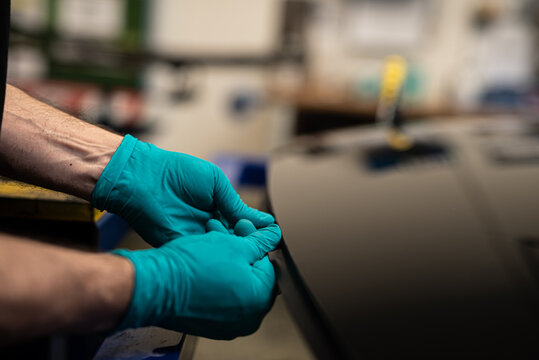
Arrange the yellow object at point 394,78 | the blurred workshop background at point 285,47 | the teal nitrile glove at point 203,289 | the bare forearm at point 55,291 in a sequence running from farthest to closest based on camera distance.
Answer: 1. the blurred workshop background at point 285,47
2. the yellow object at point 394,78
3. the teal nitrile glove at point 203,289
4. the bare forearm at point 55,291

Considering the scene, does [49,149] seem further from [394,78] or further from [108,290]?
[394,78]

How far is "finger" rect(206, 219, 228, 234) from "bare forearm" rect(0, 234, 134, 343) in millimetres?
193

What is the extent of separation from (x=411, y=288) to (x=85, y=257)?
15.0 inches

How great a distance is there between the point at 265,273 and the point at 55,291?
0.82 ft

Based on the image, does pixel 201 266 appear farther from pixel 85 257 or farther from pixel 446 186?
pixel 446 186

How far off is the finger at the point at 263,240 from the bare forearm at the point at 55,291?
0.18 metres

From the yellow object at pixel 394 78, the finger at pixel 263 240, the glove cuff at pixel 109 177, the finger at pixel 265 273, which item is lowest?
the finger at pixel 265 273

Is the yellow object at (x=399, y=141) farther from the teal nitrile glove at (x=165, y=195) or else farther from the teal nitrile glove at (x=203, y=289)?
the teal nitrile glove at (x=203, y=289)

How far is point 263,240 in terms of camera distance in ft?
2.00

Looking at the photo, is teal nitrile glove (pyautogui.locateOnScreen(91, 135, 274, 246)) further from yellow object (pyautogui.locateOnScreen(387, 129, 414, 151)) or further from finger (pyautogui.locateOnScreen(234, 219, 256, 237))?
yellow object (pyautogui.locateOnScreen(387, 129, 414, 151))

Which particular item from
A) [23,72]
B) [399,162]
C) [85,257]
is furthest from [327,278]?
[23,72]

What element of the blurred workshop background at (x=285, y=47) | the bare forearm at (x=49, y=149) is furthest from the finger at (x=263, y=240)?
the blurred workshop background at (x=285, y=47)

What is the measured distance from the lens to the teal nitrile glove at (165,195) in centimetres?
67

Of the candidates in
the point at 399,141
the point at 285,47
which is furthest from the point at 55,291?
the point at 285,47
